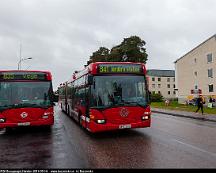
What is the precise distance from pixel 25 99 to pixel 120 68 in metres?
4.62

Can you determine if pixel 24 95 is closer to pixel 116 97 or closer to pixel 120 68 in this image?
pixel 116 97

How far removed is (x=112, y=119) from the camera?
11.1 meters

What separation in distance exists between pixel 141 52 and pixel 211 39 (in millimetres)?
22822

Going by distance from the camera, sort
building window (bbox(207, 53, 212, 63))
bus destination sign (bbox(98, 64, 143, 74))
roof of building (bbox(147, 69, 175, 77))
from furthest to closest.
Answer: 1. roof of building (bbox(147, 69, 175, 77))
2. building window (bbox(207, 53, 212, 63))
3. bus destination sign (bbox(98, 64, 143, 74))

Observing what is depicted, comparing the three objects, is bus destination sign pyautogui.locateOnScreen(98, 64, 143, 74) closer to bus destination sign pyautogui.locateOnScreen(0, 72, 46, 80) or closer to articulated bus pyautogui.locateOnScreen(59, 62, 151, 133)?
articulated bus pyautogui.locateOnScreen(59, 62, 151, 133)

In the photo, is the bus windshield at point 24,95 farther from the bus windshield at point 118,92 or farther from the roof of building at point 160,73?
the roof of building at point 160,73

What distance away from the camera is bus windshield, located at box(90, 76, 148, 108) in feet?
36.5

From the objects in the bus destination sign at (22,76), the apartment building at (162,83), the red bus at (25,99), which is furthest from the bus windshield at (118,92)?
the apartment building at (162,83)

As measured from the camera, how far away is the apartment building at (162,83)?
340 ft

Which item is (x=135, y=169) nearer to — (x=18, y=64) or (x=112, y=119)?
(x=112, y=119)

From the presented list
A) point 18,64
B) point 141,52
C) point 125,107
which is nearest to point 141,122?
point 125,107

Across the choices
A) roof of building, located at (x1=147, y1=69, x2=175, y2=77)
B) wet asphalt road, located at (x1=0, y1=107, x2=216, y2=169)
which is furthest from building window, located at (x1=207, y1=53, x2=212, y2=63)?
roof of building, located at (x1=147, y1=69, x2=175, y2=77)

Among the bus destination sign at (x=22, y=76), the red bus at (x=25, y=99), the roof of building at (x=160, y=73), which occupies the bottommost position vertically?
the red bus at (x=25, y=99)

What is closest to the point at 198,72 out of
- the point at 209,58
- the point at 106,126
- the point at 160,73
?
the point at 209,58
